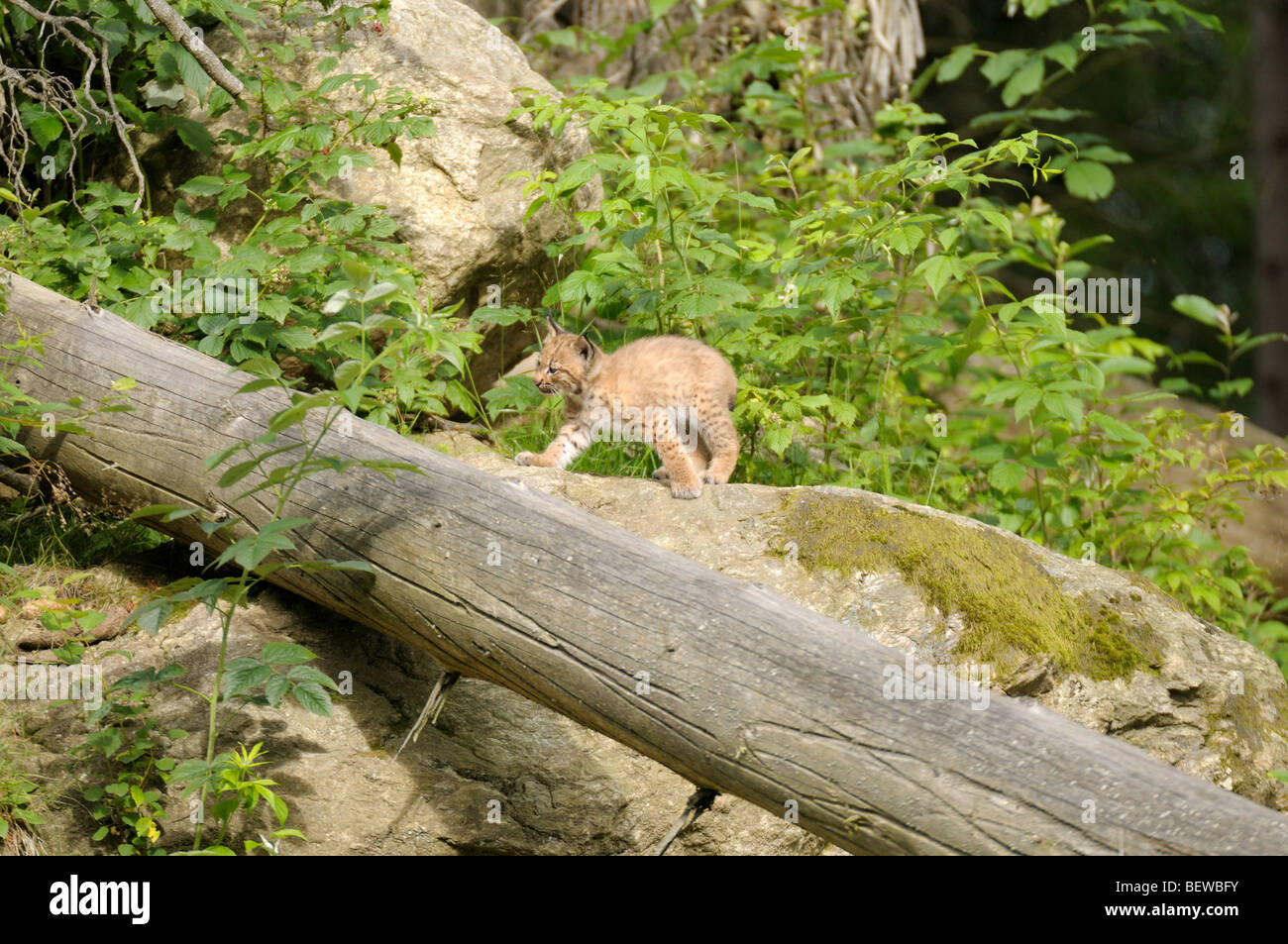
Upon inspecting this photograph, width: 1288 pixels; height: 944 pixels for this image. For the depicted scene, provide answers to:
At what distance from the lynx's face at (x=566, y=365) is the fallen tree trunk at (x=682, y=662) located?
57.4 inches

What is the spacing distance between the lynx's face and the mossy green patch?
1.29 metres

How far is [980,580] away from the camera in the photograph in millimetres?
4051

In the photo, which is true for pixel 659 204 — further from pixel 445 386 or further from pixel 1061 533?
pixel 1061 533

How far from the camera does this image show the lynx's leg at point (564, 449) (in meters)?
5.00

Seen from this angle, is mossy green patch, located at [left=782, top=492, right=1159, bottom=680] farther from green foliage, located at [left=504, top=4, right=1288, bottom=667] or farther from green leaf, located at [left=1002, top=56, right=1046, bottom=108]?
green leaf, located at [left=1002, top=56, right=1046, bottom=108]

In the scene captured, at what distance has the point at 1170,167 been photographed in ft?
42.2

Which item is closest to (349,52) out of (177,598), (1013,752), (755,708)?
(177,598)

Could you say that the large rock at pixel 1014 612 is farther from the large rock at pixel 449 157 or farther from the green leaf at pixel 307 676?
the large rock at pixel 449 157

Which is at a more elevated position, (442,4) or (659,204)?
(442,4)

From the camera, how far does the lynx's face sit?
16.5 ft

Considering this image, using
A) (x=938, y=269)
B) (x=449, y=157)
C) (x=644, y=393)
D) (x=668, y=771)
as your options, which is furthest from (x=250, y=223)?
(x=668, y=771)

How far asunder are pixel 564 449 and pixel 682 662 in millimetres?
2265

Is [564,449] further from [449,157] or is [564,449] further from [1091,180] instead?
[1091,180]

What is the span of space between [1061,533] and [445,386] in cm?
340
